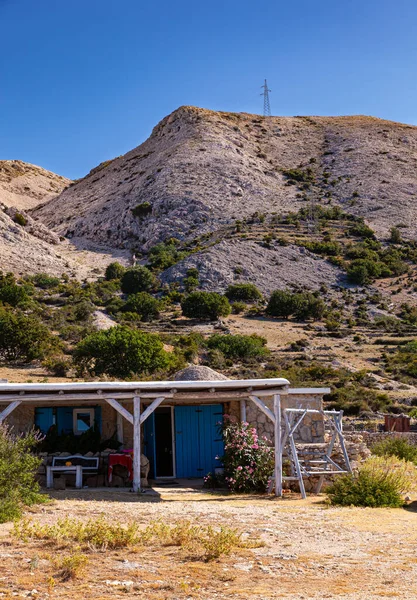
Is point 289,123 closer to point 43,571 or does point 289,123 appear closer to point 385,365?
point 385,365

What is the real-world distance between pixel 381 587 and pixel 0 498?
6.13m

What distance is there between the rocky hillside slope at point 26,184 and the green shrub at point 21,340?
216 feet

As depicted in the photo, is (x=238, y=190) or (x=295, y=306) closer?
(x=295, y=306)

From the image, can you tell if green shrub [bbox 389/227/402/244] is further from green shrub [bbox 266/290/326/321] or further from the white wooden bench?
the white wooden bench

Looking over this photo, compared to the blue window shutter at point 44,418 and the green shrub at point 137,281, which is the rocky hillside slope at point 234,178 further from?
the blue window shutter at point 44,418

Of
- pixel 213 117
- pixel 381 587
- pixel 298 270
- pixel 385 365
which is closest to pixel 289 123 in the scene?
pixel 213 117

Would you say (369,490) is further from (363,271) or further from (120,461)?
(363,271)

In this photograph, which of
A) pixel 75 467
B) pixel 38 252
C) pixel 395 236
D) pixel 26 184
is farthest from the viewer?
pixel 26 184

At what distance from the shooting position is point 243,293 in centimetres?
5797

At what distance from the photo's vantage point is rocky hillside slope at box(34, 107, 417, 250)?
2940 inches

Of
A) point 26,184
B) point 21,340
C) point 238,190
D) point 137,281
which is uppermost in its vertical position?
point 26,184

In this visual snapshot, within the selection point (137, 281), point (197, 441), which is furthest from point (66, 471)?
point (137, 281)

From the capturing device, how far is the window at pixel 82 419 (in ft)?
57.0

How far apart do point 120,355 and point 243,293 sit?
22.9 m
